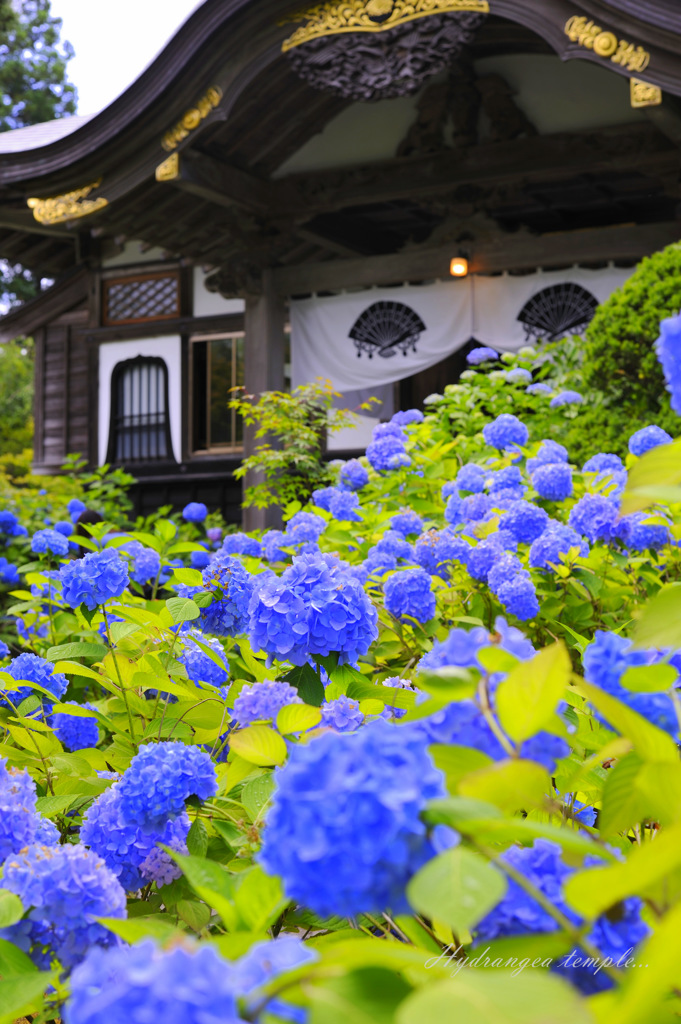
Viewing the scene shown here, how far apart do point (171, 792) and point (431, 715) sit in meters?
0.50

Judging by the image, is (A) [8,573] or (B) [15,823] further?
(A) [8,573]

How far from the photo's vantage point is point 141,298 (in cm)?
947

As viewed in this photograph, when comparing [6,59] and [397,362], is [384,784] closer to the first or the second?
[397,362]

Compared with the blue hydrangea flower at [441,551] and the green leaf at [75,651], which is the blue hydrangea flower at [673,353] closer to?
the green leaf at [75,651]

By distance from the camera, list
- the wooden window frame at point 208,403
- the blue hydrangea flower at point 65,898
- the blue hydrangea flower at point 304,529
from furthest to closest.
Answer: the wooden window frame at point 208,403, the blue hydrangea flower at point 304,529, the blue hydrangea flower at point 65,898

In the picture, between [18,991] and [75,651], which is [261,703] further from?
[75,651]

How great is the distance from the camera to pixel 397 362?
7867 millimetres

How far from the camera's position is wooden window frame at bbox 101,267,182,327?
9211 mm

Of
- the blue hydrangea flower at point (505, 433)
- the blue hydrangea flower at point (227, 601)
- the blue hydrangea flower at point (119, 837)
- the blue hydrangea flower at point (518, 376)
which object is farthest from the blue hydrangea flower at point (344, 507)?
the blue hydrangea flower at point (518, 376)

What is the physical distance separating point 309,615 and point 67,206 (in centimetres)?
622

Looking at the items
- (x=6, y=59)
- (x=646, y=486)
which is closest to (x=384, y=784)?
(x=646, y=486)

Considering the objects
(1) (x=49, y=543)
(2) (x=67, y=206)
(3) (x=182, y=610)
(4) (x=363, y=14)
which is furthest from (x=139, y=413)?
(3) (x=182, y=610)

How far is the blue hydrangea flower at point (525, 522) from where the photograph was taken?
87.6 inches

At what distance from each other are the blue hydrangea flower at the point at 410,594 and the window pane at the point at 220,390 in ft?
23.8
